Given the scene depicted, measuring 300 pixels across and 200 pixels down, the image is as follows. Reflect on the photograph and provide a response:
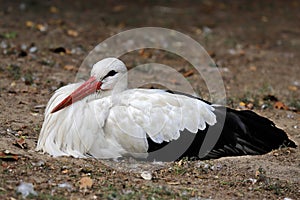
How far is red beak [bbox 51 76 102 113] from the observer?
516cm

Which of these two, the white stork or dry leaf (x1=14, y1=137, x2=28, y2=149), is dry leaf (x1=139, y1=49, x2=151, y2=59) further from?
dry leaf (x1=14, y1=137, x2=28, y2=149)

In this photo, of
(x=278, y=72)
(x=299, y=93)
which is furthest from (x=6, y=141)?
(x=278, y=72)

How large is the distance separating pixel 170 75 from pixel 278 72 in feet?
5.54

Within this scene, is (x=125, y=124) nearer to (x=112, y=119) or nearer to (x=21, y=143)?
(x=112, y=119)

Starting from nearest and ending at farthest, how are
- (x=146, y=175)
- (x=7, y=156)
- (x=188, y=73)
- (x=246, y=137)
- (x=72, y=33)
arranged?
(x=7, y=156), (x=146, y=175), (x=246, y=137), (x=188, y=73), (x=72, y=33)

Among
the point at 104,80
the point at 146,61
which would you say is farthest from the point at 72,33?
the point at 104,80

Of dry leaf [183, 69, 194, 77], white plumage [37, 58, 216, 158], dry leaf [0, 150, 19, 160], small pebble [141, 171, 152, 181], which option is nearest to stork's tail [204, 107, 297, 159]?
white plumage [37, 58, 216, 158]

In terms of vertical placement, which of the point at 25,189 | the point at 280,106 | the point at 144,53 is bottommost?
the point at 25,189

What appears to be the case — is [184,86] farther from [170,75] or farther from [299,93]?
[299,93]

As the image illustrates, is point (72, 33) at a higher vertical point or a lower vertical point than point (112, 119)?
higher

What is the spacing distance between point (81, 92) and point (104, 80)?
0.84ft

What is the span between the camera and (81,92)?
5.22 meters

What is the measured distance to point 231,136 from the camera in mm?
5484

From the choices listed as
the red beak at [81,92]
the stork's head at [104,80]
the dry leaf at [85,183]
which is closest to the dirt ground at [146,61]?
the dry leaf at [85,183]
